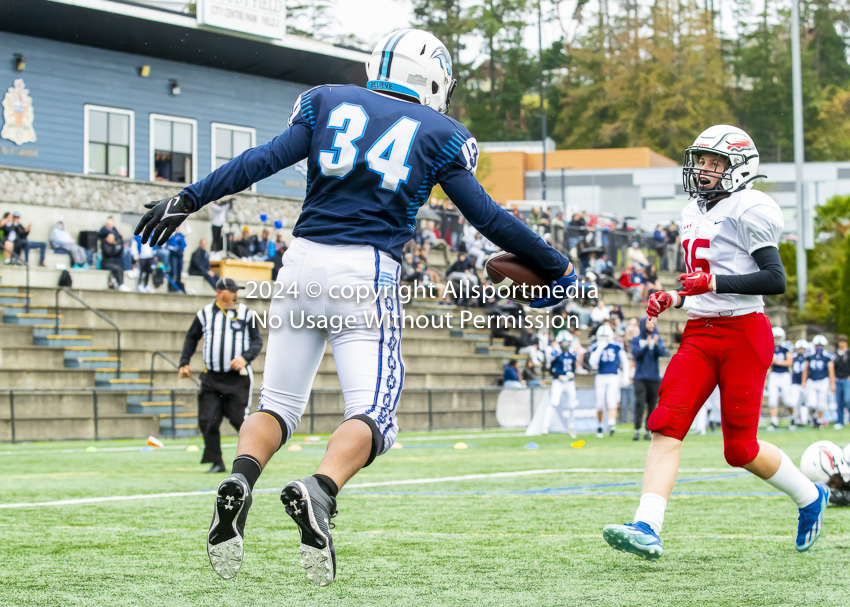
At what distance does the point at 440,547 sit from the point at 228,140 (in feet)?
73.8

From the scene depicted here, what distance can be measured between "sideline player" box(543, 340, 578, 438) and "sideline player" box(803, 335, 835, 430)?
6.32 m

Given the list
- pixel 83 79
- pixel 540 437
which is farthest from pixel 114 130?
pixel 540 437

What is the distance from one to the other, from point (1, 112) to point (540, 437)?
13244 millimetres

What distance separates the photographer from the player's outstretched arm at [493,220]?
3918 millimetres

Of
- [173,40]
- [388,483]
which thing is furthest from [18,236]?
[388,483]

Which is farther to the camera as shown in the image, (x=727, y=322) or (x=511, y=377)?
(x=511, y=377)

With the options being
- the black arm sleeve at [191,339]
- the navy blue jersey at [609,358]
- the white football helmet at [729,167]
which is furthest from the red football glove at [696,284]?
the navy blue jersey at [609,358]

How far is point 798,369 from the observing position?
Answer: 2317 cm

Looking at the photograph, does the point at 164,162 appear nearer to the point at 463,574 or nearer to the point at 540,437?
Answer: the point at 540,437

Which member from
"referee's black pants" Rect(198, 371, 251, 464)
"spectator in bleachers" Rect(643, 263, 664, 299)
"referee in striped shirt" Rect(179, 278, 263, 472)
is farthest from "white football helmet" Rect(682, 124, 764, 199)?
"spectator in bleachers" Rect(643, 263, 664, 299)

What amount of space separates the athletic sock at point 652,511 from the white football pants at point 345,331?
137cm

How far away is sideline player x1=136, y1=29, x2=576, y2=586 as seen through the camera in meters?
3.82

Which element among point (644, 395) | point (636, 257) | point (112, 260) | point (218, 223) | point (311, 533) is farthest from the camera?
point (636, 257)

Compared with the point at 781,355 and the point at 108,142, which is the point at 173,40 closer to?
the point at 108,142
